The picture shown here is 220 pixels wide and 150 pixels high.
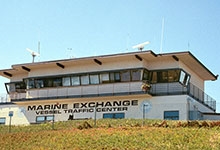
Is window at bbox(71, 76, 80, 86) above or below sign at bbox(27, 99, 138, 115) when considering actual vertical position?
above

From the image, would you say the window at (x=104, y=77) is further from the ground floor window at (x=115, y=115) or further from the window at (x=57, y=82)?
the window at (x=57, y=82)

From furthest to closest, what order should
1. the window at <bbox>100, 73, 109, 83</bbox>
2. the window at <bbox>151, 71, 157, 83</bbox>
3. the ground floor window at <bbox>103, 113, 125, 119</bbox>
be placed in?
the window at <bbox>100, 73, 109, 83</bbox> → the window at <bbox>151, 71, 157, 83</bbox> → the ground floor window at <bbox>103, 113, 125, 119</bbox>

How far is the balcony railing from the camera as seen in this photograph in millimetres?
36156

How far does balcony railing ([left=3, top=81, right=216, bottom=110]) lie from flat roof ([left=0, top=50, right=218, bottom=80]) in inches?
72.3

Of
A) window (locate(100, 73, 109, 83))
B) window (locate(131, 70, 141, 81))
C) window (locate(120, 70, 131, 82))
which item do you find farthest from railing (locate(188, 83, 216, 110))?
window (locate(100, 73, 109, 83))

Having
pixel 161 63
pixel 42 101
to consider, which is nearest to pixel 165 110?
pixel 161 63

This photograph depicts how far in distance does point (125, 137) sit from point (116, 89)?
1532 cm

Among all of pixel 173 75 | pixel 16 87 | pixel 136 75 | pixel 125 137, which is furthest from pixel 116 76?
pixel 125 137

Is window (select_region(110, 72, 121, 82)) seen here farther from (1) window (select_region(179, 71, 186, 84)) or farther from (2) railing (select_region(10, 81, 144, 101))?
(1) window (select_region(179, 71, 186, 84))

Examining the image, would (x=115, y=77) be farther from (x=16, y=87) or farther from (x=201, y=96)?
(x=16, y=87)

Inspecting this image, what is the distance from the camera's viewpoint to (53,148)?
852 inches

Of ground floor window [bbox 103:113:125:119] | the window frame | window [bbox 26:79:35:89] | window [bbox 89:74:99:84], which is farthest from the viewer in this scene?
window [bbox 26:79:35:89]

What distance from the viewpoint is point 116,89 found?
37.3 meters

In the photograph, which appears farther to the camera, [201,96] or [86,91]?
[201,96]
